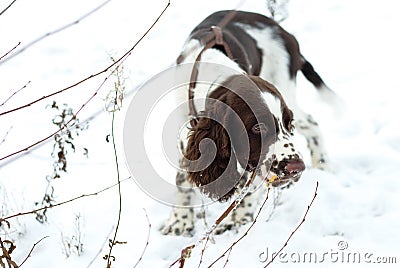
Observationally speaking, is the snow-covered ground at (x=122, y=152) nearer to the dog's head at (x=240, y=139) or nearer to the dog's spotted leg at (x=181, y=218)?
the dog's spotted leg at (x=181, y=218)

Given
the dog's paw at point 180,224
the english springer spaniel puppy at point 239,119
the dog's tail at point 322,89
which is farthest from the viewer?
the dog's tail at point 322,89

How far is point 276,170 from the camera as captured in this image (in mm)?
2561

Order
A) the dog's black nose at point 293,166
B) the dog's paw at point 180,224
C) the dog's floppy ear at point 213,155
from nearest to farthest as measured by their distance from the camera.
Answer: the dog's black nose at point 293,166 → the dog's floppy ear at point 213,155 → the dog's paw at point 180,224

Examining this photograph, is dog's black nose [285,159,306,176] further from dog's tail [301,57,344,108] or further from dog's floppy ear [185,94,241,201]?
dog's tail [301,57,344,108]

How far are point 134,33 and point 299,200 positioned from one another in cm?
349

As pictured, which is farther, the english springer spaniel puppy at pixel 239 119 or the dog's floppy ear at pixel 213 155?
the dog's floppy ear at pixel 213 155

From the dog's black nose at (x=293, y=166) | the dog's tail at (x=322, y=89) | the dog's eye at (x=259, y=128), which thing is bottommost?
the dog's tail at (x=322, y=89)

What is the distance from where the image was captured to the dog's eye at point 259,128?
2637 mm

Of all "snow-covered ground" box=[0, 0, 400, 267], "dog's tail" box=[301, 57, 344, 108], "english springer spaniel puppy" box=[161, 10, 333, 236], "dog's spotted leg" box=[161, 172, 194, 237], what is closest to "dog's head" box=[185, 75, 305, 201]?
"english springer spaniel puppy" box=[161, 10, 333, 236]

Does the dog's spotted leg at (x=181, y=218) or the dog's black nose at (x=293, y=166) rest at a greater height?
the dog's black nose at (x=293, y=166)

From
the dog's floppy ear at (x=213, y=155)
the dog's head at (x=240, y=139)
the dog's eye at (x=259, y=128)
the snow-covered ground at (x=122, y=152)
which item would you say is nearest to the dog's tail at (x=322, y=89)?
the snow-covered ground at (x=122, y=152)

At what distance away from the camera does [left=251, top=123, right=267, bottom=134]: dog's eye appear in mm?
2637

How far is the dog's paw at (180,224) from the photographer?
126 inches

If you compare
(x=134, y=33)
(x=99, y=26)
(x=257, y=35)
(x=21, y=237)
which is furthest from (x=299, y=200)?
(x=99, y=26)
